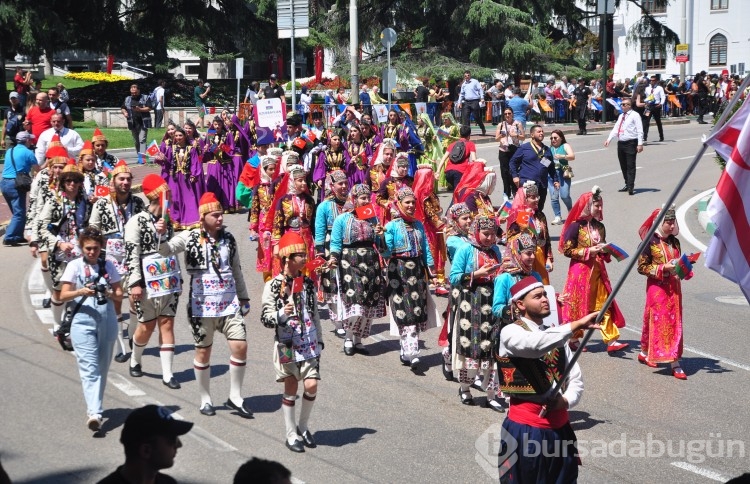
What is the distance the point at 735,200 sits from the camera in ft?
18.5

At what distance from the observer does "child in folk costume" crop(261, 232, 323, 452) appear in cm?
800

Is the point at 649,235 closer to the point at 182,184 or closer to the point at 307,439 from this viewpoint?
the point at 307,439

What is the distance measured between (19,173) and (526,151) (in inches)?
297

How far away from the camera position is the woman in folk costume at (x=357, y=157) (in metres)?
16.6

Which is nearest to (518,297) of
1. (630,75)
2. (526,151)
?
(526,151)

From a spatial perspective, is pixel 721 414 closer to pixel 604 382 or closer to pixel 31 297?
pixel 604 382

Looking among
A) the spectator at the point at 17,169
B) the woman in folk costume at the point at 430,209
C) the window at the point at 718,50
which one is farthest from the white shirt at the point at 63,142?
the window at the point at 718,50

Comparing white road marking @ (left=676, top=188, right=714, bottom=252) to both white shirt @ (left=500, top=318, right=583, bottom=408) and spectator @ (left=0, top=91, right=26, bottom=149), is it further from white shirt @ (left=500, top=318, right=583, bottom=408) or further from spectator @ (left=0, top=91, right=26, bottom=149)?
white shirt @ (left=500, top=318, right=583, bottom=408)

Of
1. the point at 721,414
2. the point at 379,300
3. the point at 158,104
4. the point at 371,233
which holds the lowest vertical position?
the point at 721,414

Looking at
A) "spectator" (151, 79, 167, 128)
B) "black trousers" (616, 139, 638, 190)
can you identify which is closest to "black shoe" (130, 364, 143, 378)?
"black trousers" (616, 139, 638, 190)

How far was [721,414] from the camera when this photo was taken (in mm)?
9031

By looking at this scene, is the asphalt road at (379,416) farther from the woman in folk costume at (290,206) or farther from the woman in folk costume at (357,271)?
the woman in folk costume at (290,206)

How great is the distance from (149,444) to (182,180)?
13.1 meters

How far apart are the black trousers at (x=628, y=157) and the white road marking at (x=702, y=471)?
1432 centimetres
